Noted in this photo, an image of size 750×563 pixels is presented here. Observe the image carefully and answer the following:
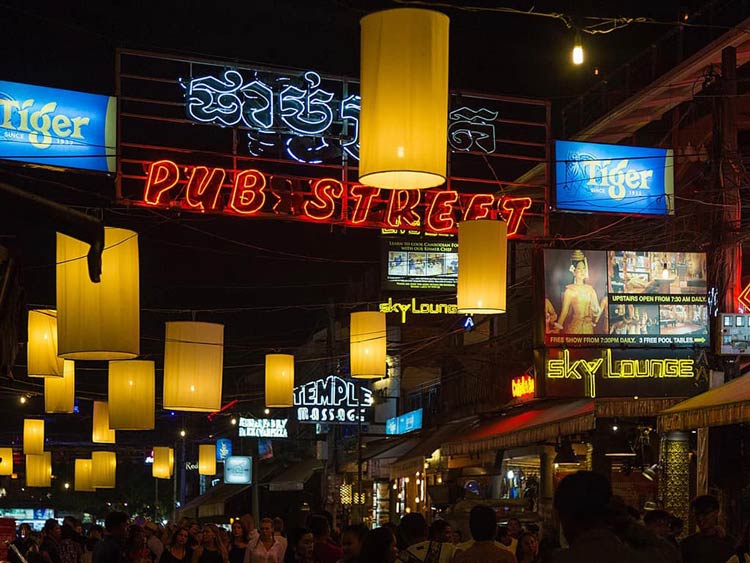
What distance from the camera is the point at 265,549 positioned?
597 inches

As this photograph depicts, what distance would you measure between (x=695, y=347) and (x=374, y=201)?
18.9 ft

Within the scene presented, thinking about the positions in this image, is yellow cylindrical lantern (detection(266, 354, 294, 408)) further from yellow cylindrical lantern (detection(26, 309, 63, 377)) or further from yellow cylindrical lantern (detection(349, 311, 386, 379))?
yellow cylindrical lantern (detection(26, 309, 63, 377))

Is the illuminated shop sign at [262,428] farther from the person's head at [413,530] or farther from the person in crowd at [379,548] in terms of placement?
the person in crowd at [379,548]

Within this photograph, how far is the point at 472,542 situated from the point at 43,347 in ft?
42.8

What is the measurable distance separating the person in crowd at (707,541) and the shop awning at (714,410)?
4891 millimetres

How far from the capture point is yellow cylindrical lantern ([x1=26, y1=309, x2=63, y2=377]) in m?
20.9

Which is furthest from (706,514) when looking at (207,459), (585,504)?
(207,459)

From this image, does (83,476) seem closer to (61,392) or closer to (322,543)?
(61,392)

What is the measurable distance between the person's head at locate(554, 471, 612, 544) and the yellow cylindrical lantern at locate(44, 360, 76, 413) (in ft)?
70.8

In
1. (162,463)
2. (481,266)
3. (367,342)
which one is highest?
(481,266)

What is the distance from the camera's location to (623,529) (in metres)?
5.92

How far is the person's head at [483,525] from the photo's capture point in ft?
27.2

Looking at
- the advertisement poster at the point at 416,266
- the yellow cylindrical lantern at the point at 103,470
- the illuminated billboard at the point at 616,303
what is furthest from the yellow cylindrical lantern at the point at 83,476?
the illuminated billboard at the point at 616,303

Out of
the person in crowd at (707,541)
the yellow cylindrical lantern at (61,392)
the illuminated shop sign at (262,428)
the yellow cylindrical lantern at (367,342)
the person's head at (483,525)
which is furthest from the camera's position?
the illuminated shop sign at (262,428)
